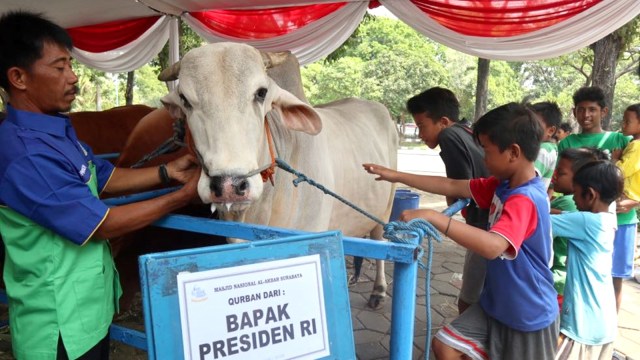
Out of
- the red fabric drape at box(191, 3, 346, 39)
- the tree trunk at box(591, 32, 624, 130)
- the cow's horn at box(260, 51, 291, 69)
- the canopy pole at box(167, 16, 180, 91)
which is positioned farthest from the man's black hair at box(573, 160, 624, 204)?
the canopy pole at box(167, 16, 180, 91)

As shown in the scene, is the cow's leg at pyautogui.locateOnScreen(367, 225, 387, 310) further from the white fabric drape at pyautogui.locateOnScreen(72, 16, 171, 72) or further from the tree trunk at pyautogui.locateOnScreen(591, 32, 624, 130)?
the white fabric drape at pyautogui.locateOnScreen(72, 16, 171, 72)

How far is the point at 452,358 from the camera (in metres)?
1.88

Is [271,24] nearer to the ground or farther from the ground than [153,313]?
farther from the ground

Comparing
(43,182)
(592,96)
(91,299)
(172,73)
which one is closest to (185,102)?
(172,73)

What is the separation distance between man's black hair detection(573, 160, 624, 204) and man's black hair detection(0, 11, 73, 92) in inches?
90.5

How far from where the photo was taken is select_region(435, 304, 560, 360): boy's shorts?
1.78 metres

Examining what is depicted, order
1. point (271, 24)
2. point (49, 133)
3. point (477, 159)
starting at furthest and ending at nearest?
1. point (271, 24)
2. point (477, 159)
3. point (49, 133)

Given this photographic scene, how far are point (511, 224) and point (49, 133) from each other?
1.51m

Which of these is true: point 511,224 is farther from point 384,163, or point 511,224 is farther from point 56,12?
point 56,12

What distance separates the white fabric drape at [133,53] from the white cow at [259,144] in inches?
139

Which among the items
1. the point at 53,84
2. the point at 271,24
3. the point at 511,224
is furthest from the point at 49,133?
the point at 271,24

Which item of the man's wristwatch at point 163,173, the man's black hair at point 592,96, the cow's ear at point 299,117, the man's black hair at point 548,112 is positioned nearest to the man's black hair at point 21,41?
the man's wristwatch at point 163,173

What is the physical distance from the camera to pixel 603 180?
217 centimetres

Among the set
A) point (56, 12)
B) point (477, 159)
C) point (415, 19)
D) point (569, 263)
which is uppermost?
point (56, 12)
